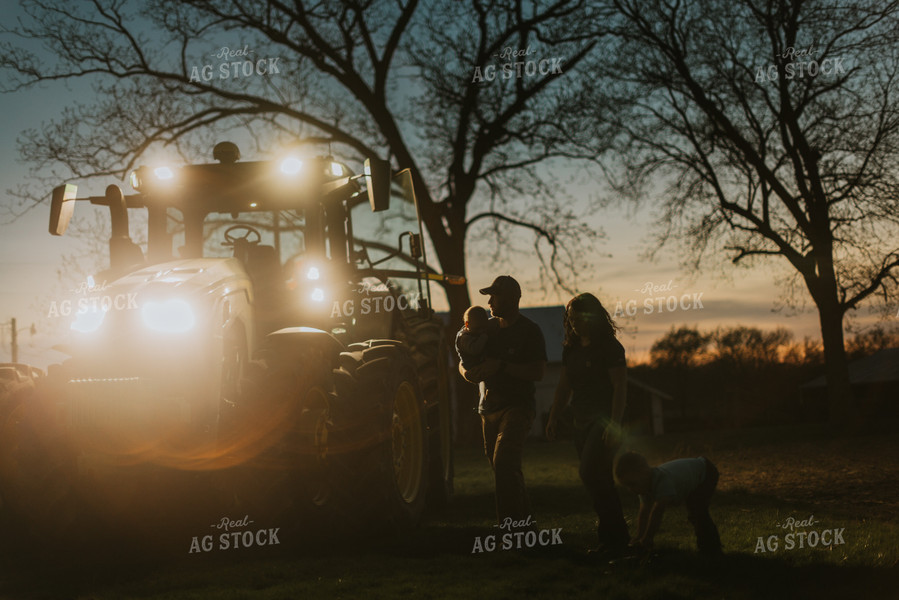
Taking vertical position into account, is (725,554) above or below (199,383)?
below

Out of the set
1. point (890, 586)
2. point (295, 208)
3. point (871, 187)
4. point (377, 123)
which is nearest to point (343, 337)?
point (295, 208)

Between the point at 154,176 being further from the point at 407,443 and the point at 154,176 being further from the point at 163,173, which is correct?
the point at 407,443

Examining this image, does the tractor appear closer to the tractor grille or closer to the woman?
the tractor grille

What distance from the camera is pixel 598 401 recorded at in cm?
625

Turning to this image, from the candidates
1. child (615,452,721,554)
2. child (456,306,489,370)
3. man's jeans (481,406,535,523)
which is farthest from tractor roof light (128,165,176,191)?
child (615,452,721,554)

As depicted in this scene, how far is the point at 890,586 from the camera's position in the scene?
499 cm

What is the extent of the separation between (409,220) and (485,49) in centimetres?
1518

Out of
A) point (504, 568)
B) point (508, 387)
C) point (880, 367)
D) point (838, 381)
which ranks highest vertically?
point (508, 387)

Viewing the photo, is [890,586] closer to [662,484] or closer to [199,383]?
[662,484]

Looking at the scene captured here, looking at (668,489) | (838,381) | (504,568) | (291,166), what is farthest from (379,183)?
(838,381)

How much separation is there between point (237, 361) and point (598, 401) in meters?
2.50

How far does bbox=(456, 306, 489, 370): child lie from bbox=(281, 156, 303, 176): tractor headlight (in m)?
2.09

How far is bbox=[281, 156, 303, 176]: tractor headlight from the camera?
7805 mm

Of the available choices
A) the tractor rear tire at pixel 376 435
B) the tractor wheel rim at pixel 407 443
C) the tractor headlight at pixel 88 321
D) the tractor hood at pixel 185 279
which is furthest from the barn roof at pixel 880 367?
the tractor headlight at pixel 88 321
